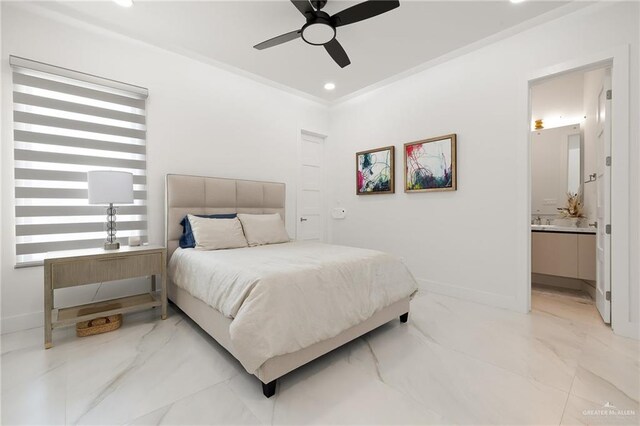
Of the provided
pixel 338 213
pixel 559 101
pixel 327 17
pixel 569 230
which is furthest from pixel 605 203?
pixel 338 213

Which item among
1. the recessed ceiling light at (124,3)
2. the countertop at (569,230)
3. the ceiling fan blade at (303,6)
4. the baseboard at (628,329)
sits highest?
the recessed ceiling light at (124,3)

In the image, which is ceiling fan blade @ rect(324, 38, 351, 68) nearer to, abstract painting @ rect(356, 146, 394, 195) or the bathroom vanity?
abstract painting @ rect(356, 146, 394, 195)

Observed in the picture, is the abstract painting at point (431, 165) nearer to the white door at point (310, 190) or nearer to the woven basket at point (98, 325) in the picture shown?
the white door at point (310, 190)

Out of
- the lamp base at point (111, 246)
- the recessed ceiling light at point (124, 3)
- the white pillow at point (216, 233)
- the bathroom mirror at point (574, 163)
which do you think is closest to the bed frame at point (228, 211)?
the white pillow at point (216, 233)

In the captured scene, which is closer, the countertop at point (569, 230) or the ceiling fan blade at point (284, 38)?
the ceiling fan blade at point (284, 38)

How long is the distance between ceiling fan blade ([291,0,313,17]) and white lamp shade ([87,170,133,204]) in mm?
2022

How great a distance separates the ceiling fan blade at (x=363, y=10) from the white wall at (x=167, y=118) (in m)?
1.94

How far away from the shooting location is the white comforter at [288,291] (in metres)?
1.57

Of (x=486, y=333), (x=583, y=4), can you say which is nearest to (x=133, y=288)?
(x=486, y=333)

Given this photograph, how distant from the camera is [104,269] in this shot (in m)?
2.34

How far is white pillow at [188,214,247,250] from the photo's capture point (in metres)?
2.78

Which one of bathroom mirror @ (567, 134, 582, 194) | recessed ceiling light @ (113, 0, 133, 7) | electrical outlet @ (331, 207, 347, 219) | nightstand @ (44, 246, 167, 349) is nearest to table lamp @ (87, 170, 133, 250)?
nightstand @ (44, 246, 167, 349)

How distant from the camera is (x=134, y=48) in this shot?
116 inches

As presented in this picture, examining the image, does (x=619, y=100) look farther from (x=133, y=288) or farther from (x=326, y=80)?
(x=133, y=288)
